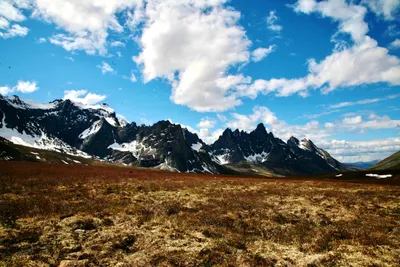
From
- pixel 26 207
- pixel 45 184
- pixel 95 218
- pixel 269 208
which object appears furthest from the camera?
pixel 45 184

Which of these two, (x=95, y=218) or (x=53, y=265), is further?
(x=95, y=218)

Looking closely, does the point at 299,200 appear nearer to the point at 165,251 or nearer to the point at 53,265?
the point at 165,251

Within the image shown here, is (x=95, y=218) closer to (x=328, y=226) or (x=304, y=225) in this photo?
(x=304, y=225)

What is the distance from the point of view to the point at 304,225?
18016mm

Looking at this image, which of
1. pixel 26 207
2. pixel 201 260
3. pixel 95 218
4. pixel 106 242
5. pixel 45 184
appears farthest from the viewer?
pixel 45 184

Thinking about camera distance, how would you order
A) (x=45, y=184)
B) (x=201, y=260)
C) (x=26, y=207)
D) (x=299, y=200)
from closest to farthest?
(x=201, y=260) < (x=26, y=207) < (x=299, y=200) < (x=45, y=184)

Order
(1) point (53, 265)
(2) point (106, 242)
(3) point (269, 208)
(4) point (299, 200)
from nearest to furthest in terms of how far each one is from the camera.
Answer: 1. (1) point (53, 265)
2. (2) point (106, 242)
3. (3) point (269, 208)
4. (4) point (299, 200)

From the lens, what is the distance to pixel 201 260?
11.4 meters

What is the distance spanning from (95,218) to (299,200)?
784 inches

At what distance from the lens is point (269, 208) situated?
2311cm

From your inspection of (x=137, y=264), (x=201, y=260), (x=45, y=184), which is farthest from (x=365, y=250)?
(x=45, y=184)

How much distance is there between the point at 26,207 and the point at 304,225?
18.8 m

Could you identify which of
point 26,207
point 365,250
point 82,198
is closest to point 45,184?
point 82,198

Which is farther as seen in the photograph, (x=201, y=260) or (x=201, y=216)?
(x=201, y=216)
